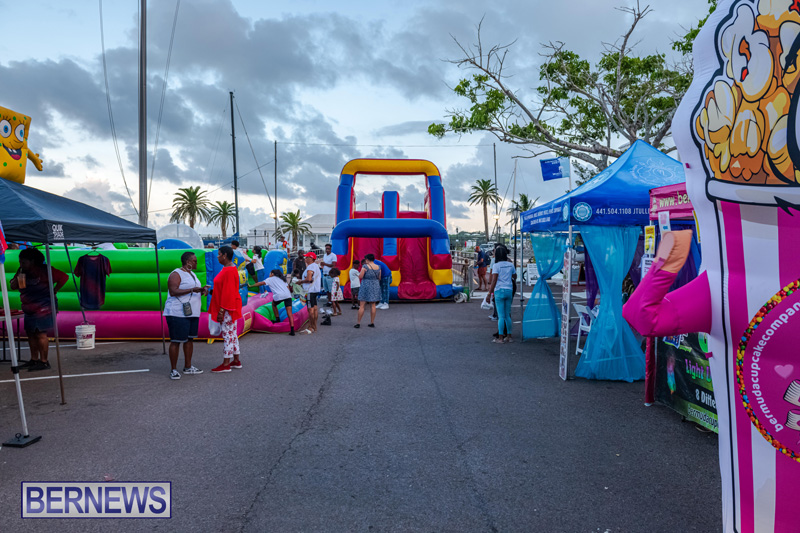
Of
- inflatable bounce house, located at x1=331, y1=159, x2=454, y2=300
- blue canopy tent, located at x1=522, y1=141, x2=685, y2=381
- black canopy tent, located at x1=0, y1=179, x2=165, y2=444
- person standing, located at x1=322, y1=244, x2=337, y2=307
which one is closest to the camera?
black canopy tent, located at x1=0, y1=179, x2=165, y2=444

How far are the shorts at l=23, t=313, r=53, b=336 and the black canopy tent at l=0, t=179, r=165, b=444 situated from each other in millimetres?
1664

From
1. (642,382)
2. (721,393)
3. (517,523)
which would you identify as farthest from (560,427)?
(721,393)

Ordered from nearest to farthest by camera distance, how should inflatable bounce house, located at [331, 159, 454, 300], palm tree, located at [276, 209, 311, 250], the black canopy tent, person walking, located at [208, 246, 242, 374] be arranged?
the black canopy tent, person walking, located at [208, 246, 242, 374], inflatable bounce house, located at [331, 159, 454, 300], palm tree, located at [276, 209, 311, 250]

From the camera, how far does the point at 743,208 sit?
1760mm

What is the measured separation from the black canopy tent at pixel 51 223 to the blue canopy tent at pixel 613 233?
5.69 m

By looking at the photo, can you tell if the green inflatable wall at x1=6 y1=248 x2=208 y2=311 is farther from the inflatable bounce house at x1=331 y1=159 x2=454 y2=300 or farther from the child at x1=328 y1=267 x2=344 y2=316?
the inflatable bounce house at x1=331 y1=159 x2=454 y2=300

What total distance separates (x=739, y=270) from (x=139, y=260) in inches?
373

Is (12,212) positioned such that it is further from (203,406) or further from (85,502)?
(85,502)

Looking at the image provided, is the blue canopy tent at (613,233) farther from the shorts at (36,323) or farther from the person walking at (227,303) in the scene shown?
the shorts at (36,323)

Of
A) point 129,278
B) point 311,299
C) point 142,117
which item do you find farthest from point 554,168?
point 142,117

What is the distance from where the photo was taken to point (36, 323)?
693cm

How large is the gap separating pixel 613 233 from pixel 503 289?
2.26m

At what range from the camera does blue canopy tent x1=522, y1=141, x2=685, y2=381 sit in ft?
20.9

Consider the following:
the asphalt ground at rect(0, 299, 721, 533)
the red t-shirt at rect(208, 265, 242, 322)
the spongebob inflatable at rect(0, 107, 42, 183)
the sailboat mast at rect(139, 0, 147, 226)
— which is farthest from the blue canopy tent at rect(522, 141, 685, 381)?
the sailboat mast at rect(139, 0, 147, 226)
